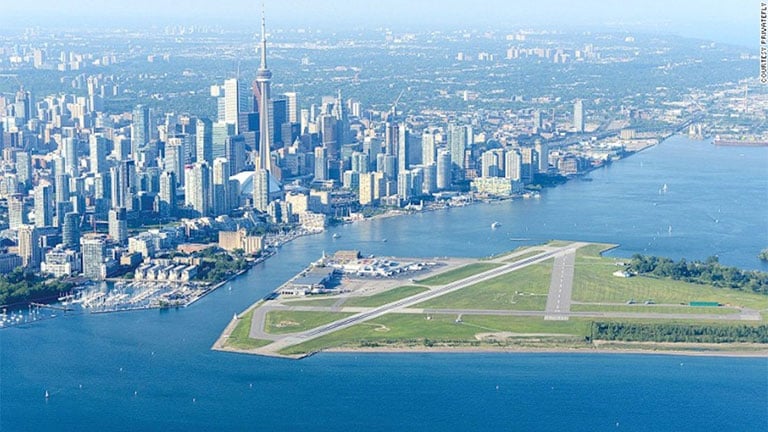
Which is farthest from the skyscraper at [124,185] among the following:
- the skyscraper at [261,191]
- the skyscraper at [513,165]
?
the skyscraper at [513,165]

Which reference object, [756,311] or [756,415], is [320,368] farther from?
[756,311]

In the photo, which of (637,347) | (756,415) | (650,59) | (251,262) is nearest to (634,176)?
(251,262)

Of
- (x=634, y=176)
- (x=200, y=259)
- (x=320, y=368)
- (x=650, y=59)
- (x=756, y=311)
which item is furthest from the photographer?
(x=650, y=59)

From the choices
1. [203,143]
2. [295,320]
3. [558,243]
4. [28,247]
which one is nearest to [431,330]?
[295,320]

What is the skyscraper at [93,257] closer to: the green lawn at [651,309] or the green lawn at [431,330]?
the green lawn at [431,330]

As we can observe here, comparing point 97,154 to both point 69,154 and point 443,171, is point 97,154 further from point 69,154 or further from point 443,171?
point 443,171

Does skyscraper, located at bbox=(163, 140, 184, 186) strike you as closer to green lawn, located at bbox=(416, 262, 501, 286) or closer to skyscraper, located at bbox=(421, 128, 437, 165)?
skyscraper, located at bbox=(421, 128, 437, 165)
